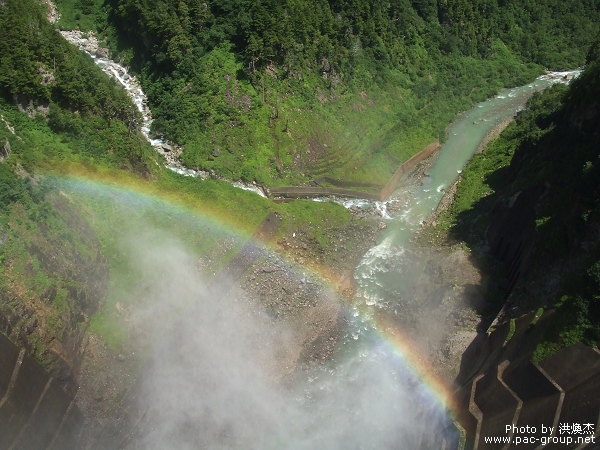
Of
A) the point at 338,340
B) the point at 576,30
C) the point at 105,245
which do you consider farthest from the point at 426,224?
the point at 576,30

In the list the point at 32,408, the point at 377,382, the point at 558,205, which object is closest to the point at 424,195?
the point at 558,205

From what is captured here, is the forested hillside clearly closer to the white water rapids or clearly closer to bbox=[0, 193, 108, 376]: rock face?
the white water rapids

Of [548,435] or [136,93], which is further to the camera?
[136,93]

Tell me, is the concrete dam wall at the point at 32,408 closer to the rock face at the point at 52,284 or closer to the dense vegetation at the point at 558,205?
the rock face at the point at 52,284

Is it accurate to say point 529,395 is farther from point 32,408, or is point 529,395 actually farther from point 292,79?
point 292,79

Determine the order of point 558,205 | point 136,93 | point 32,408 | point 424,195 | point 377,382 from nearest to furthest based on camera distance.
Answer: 1. point 32,408
2. point 558,205
3. point 377,382
4. point 424,195
5. point 136,93
